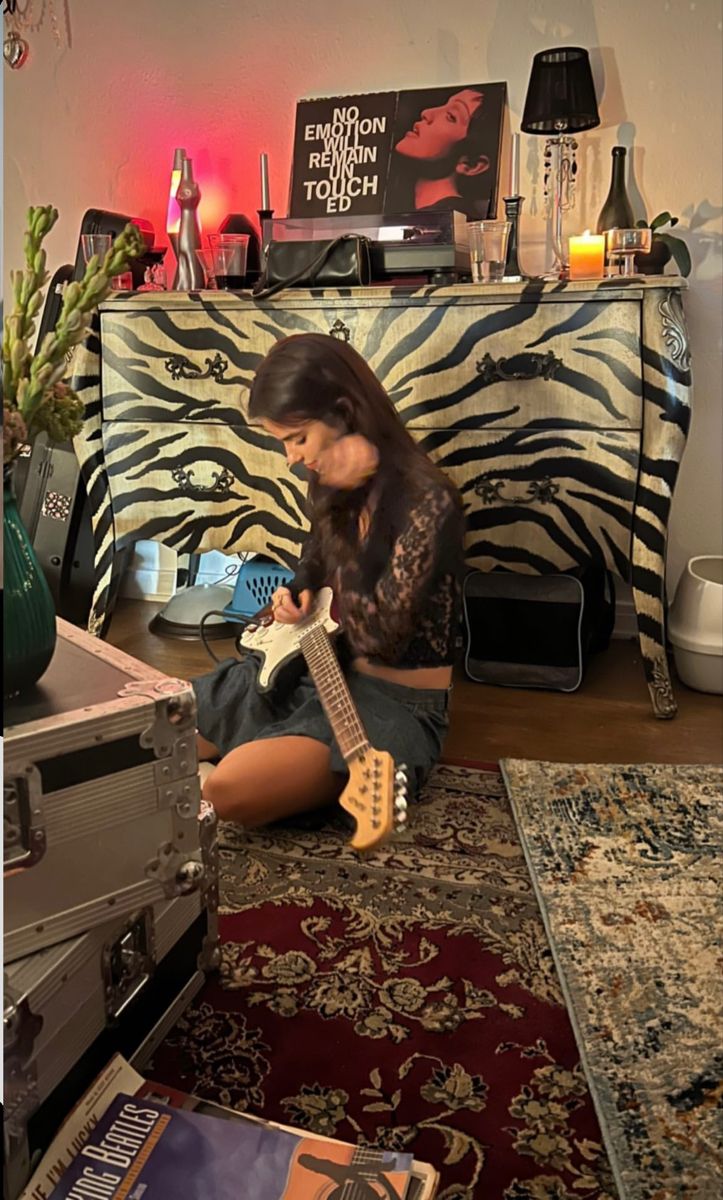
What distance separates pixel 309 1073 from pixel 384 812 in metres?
0.44

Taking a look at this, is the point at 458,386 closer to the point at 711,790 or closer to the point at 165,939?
the point at 711,790

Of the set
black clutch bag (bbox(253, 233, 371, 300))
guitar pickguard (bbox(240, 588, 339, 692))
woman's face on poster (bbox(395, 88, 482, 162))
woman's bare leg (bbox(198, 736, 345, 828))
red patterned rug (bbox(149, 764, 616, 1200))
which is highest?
woman's face on poster (bbox(395, 88, 482, 162))

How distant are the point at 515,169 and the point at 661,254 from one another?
0.41 meters

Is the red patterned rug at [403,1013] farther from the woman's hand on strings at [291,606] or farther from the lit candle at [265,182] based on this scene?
the lit candle at [265,182]

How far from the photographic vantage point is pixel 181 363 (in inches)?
85.0

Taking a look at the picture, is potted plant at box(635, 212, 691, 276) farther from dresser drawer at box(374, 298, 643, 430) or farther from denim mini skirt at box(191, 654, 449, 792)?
denim mini skirt at box(191, 654, 449, 792)

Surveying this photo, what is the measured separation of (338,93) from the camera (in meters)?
2.41

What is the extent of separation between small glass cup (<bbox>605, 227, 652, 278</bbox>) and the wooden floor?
842 millimetres

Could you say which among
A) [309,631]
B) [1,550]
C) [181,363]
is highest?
[181,363]

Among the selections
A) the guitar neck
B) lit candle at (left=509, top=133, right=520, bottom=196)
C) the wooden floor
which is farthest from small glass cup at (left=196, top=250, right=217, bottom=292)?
the guitar neck

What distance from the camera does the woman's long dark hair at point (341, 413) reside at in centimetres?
169

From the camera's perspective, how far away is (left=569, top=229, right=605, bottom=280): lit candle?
6.61ft

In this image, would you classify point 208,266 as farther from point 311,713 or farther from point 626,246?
point 311,713

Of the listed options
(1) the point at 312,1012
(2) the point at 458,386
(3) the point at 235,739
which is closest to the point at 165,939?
(1) the point at 312,1012
